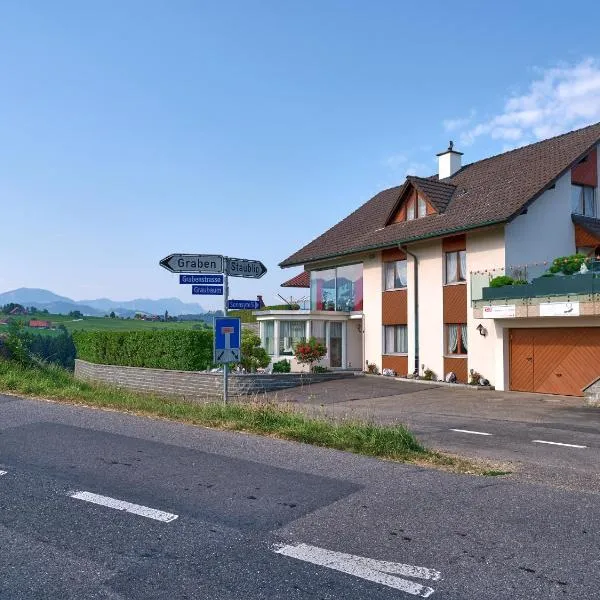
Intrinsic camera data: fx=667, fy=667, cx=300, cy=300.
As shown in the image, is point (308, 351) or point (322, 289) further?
point (322, 289)

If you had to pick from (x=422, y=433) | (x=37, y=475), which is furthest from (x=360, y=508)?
(x=422, y=433)

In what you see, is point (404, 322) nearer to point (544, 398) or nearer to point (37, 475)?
point (544, 398)

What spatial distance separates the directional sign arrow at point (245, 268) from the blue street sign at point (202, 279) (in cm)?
26

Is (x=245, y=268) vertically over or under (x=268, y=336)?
over

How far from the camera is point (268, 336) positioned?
3066 centimetres

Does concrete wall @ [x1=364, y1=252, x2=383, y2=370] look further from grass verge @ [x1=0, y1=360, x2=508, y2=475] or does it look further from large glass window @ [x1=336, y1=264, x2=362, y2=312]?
grass verge @ [x1=0, y1=360, x2=508, y2=475]

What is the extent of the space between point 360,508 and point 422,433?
274 inches

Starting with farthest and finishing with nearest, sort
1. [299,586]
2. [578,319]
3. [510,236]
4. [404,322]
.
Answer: [404,322] < [510,236] < [578,319] < [299,586]

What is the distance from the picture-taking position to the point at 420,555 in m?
4.76

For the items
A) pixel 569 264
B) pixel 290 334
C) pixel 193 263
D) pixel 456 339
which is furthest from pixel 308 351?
pixel 193 263

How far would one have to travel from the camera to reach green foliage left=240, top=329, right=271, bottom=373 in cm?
2570

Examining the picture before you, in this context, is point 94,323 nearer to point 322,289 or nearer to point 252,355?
point 322,289

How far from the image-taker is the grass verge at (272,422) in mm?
8273

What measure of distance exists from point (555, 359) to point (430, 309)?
18.6ft
